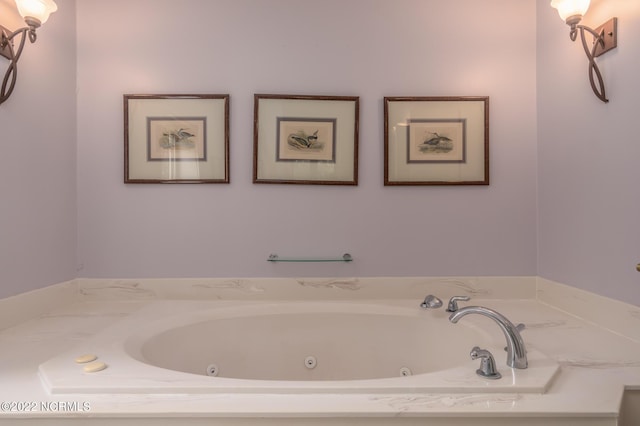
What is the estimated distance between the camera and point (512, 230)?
5.69ft

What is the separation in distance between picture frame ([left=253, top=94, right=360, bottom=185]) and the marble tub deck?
0.92 meters

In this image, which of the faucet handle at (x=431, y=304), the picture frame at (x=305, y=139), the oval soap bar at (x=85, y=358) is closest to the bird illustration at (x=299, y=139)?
the picture frame at (x=305, y=139)

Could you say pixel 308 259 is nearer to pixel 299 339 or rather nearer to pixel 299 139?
pixel 299 339

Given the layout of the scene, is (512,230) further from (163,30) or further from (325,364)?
(163,30)

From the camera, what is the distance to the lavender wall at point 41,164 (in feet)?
4.47

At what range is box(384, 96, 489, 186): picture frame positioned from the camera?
1.73 meters

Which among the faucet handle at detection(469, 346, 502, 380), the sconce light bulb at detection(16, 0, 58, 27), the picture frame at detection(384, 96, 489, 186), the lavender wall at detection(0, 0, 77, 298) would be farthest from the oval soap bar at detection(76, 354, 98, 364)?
the picture frame at detection(384, 96, 489, 186)

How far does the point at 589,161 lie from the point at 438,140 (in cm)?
63

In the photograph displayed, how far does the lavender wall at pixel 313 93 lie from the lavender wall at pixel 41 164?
0.24ft

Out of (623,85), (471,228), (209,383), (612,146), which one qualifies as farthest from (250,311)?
(623,85)

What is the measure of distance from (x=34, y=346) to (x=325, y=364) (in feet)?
3.73

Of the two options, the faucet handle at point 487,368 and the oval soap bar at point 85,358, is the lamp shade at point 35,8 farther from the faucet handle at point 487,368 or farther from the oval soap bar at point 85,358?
the faucet handle at point 487,368

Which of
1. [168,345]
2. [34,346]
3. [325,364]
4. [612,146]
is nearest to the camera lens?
[34,346]

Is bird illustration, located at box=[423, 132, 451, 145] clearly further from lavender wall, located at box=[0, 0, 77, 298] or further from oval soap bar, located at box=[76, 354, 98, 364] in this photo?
lavender wall, located at box=[0, 0, 77, 298]
